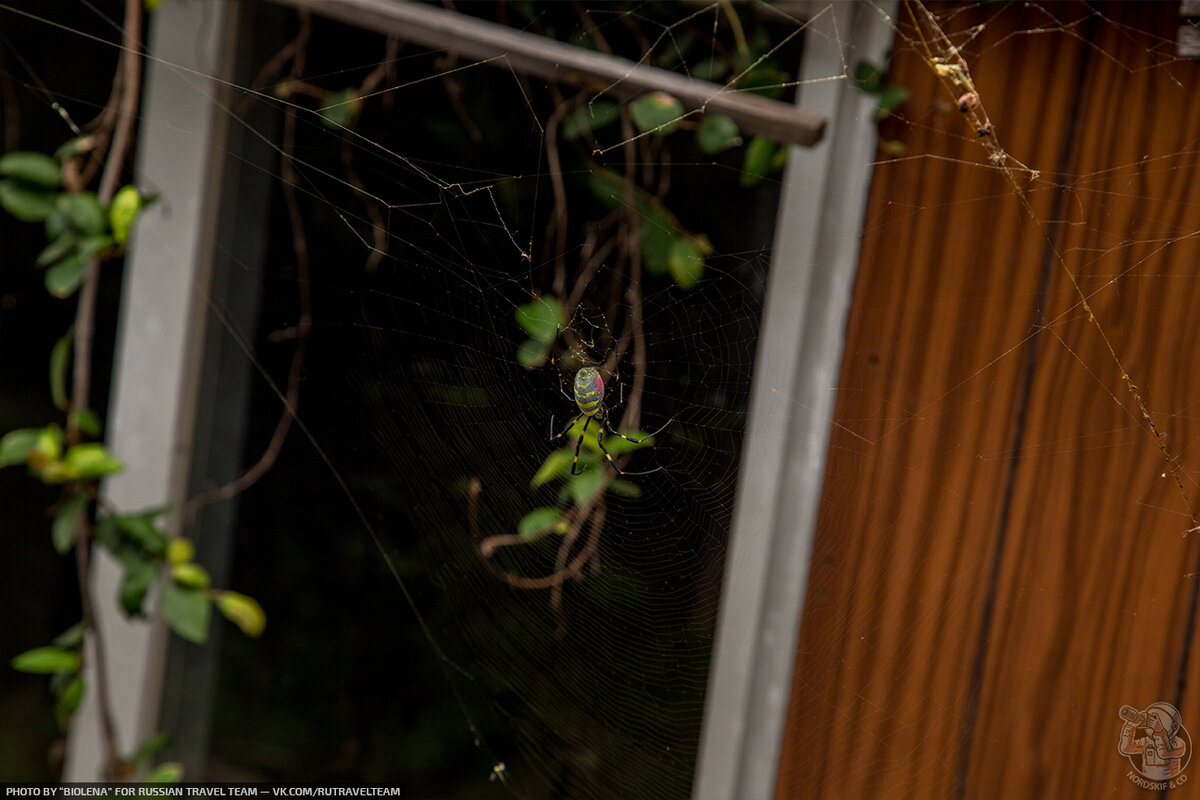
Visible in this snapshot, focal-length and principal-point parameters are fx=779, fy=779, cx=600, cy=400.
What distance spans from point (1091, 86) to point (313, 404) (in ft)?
4.55

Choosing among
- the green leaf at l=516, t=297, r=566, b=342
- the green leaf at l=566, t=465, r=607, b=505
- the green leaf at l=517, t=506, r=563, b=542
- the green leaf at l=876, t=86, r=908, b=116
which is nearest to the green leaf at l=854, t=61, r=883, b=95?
the green leaf at l=876, t=86, r=908, b=116

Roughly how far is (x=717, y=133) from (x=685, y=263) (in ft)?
0.67

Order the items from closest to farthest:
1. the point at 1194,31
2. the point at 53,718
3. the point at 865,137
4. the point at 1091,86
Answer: the point at 1194,31
the point at 1091,86
the point at 865,137
the point at 53,718

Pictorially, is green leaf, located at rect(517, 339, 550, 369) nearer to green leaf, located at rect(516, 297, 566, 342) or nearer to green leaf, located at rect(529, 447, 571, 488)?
green leaf, located at rect(516, 297, 566, 342)

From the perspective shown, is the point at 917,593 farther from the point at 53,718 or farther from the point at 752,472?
the point at 53,718


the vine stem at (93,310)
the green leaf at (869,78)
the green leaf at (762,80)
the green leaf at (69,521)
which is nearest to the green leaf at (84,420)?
the vine stem at (93,310)

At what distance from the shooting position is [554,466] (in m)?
1.27

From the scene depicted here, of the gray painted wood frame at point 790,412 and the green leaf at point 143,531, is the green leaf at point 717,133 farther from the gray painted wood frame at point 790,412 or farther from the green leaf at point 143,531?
the green leaf at point 143,531

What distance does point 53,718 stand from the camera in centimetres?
168

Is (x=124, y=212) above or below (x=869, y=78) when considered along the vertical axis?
below

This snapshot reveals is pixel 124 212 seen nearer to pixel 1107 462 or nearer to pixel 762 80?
pixel 762 80

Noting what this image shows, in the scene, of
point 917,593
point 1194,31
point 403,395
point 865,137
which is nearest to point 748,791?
point 917,593

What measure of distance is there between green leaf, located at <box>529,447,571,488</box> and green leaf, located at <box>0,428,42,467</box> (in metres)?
0.82

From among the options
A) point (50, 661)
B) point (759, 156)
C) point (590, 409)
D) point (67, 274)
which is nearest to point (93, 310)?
point (67, 274)
